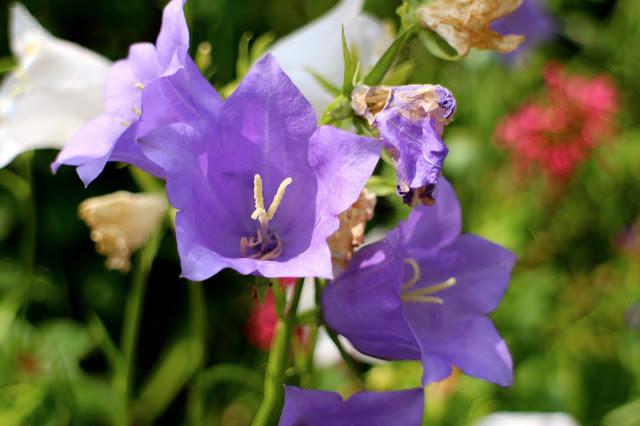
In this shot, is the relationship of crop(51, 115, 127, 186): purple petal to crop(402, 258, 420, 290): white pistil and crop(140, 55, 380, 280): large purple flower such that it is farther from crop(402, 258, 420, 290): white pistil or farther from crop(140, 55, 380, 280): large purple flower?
crop(402, 258, 420, 290): white pistil

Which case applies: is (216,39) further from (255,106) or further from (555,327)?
(255,106)

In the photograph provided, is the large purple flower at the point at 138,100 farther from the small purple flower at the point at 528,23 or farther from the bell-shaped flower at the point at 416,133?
the small purple flower at the point at 528,23

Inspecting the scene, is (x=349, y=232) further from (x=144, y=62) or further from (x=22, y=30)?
(x=22, y=30)

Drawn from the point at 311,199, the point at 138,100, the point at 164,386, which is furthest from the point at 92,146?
the point at 164,386

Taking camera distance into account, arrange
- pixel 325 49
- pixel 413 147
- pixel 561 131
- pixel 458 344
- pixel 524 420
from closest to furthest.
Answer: pixel 413 147
pixel 458 344
pixel 325 49
pixel 524 420
pixel 561 131

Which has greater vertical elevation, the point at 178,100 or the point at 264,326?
the point at 178,100

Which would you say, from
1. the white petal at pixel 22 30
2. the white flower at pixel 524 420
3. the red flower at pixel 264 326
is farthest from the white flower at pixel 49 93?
the white flower at pixel 524 420
